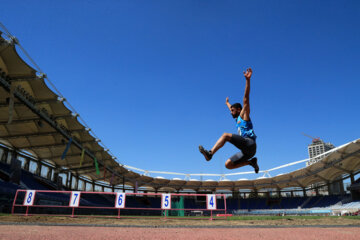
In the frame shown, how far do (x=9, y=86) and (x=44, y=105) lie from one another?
17.3 ft

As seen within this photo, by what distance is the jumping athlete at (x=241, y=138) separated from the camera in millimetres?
4961

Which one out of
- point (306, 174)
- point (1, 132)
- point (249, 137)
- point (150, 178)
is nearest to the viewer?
point (249, 137)

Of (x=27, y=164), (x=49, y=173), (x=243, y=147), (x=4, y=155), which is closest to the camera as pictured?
(x=243, y=147)

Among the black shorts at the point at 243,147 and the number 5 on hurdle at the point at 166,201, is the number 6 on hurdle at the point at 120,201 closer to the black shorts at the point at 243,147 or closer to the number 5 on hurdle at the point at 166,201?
the number 5 on hurdle at the point at 166,201

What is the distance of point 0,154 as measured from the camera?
1148 inches

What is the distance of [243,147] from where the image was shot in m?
5.11

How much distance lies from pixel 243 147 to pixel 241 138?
0.81 ft

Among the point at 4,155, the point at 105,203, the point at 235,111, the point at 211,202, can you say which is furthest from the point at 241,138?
the point at 105,203

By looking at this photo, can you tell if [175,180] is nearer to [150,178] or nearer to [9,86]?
[150,178]

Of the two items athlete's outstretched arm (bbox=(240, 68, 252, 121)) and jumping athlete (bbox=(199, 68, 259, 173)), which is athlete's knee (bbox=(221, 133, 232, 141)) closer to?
A: jumping athlete (bbox=(199, 68, 259, 173))

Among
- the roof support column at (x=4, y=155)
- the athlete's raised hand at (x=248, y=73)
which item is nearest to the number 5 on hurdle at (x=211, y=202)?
the athlete's raised hand at (x=248, y=73)

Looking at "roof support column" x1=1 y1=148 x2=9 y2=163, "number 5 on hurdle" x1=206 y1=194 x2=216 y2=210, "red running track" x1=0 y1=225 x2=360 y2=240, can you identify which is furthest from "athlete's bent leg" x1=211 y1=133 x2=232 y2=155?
"roof support column" x1=1 y1=148 x2=9 y2=163

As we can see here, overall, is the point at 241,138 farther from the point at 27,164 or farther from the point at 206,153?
the point at 27,164

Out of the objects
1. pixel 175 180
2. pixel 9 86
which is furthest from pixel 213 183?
pixel 9 86
